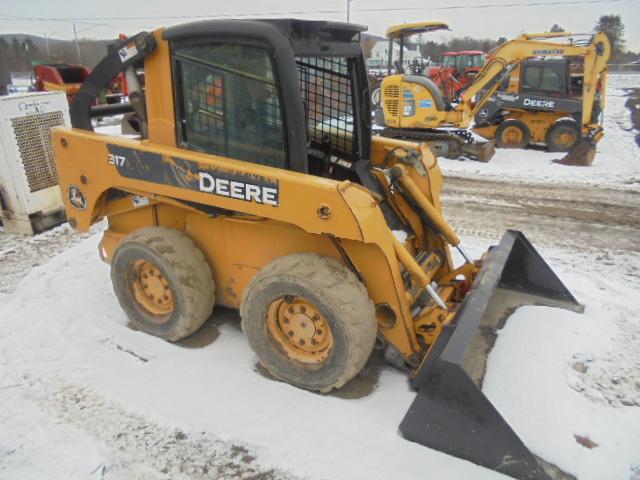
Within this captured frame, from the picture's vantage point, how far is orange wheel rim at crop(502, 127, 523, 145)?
441 inches

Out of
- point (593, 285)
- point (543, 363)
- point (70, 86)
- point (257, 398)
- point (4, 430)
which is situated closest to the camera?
point (4, 430)

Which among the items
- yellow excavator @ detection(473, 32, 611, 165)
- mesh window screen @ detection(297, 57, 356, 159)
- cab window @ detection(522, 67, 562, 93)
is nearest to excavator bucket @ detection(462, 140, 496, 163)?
yellow excavator @ detection(473, 32, 611, 165)

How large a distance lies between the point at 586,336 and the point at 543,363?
1.81ft

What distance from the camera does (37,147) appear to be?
575cm

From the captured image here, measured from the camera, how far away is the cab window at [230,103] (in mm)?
2924

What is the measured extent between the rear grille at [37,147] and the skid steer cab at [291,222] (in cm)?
209

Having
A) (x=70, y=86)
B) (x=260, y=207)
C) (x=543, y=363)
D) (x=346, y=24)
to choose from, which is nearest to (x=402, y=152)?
(x=346, y=24)

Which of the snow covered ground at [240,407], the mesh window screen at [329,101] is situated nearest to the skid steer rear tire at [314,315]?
the snow covered ground at [240,407]

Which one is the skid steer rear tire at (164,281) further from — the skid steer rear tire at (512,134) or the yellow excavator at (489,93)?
the skid steer rear tire at (512,134)

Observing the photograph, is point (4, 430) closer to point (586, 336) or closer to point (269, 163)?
point (269, 163)

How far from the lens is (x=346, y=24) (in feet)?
10.9

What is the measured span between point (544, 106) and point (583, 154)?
80.7 inches

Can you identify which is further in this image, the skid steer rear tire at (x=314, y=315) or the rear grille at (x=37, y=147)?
the rear grille at (x=37, y=147)

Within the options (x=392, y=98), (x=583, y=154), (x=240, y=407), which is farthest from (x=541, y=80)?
(x=240, y=407)
